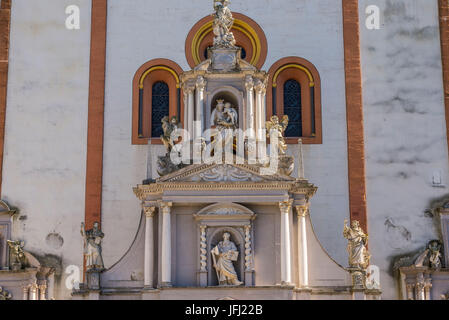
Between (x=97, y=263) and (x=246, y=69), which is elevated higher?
(x=246, y=69)

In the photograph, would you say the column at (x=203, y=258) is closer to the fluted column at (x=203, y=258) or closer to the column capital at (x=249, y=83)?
the fluted column at (x=203, y=258)

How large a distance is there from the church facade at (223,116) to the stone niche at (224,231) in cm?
180

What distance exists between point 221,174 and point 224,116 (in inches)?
81.8

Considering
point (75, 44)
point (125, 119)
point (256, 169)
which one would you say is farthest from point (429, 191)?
point (75, 44)

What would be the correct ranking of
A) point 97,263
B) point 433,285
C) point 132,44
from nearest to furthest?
point 97,263, point 433,285, point 132,44

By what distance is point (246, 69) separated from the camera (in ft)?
101

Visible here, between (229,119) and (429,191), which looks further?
(429,191)

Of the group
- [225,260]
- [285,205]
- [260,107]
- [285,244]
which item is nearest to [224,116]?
[260,107]

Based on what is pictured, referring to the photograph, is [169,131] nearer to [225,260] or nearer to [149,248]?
[149,248]

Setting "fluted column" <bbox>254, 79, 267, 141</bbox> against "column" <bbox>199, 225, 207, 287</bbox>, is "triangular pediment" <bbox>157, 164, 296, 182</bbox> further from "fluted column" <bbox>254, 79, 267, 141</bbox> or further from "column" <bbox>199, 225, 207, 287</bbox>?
"fluted column" <bbox>254, 79, 267, 141</bbox>

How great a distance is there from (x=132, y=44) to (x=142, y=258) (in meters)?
9.07

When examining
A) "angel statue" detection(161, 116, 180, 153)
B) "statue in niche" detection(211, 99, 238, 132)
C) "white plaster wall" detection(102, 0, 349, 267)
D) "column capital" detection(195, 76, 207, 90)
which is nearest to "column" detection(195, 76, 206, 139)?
"column capital" detection(195, 76, 207, 90)

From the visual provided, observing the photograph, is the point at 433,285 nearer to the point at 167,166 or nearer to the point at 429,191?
the point at 429,191

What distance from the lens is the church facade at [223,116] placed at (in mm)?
32469
